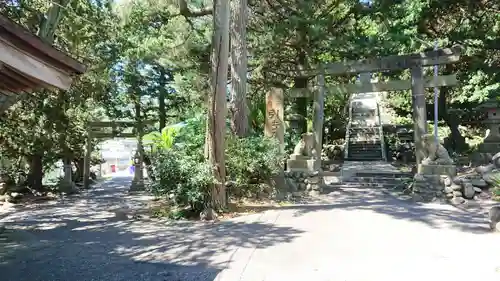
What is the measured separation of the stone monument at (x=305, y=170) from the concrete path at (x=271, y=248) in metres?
2.57

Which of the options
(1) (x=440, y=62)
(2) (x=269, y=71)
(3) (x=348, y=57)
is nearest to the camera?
(1) (x=440, y=62)

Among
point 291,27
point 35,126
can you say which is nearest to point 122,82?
point 35,126

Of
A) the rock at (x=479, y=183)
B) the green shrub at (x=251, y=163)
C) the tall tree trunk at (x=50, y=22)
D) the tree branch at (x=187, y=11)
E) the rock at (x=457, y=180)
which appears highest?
the tree branch at (x=187, y=11)

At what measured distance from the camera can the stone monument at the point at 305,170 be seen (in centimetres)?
1185

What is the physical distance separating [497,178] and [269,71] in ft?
28.7

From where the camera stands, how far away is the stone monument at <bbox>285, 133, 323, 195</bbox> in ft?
38.9

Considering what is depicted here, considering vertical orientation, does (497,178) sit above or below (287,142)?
below

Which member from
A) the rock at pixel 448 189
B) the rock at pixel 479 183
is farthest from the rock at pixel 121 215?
the rock at pixel 479 183

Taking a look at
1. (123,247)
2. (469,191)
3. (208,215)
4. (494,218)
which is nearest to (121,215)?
(208,215)

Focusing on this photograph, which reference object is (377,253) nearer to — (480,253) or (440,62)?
(480,253)

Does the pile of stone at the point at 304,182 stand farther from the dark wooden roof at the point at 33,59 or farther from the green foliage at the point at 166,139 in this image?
the dark wooden roof at the point at 33,59

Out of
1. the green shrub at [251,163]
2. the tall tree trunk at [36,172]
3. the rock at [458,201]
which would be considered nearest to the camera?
the green shrub at [251,163]

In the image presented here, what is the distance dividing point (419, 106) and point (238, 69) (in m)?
5.34

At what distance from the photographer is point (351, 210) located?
9.05 meters
